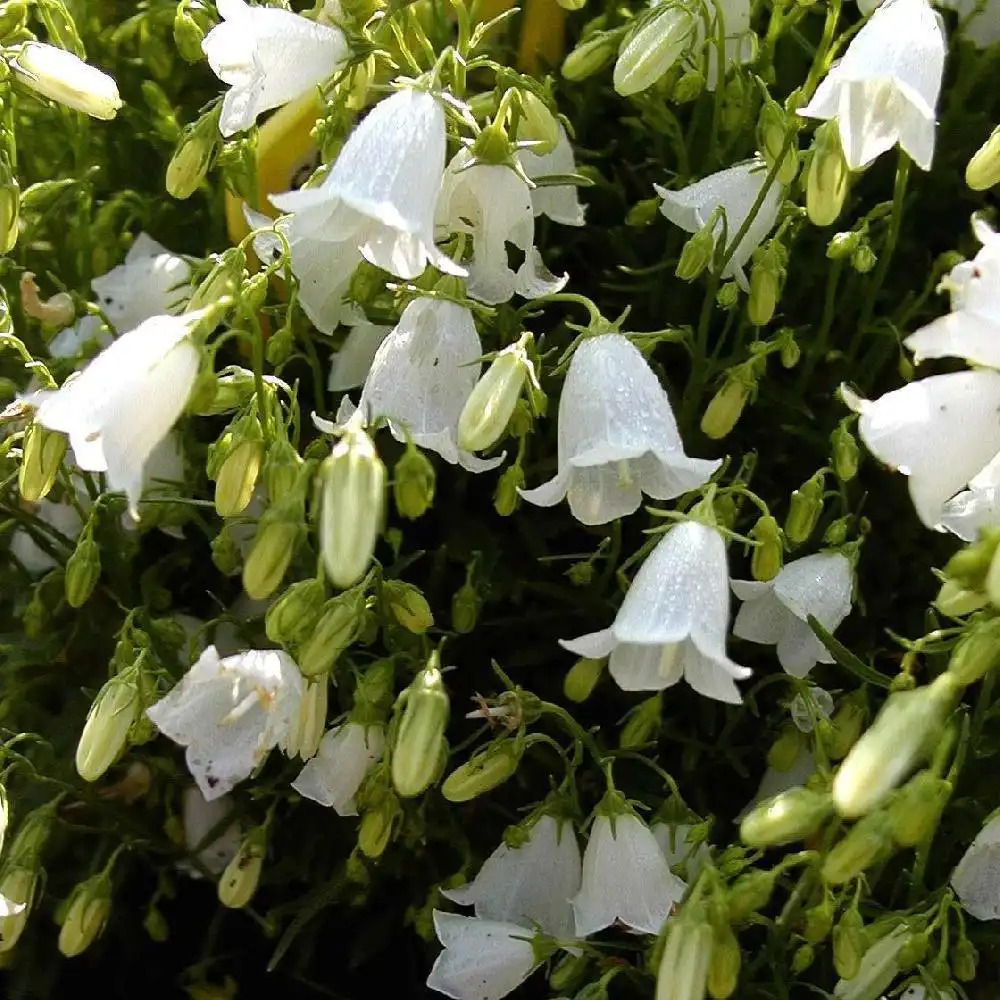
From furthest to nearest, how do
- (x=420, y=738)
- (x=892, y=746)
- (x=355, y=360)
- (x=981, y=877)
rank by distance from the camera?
(x=355, y=360)
(x=981, y=877)
(x=420, y=738)
(x=892, y=746)

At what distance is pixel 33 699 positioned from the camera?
1044 millimetres

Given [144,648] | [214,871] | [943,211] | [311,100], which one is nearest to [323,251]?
[311,100]

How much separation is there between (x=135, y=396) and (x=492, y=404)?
0.63ft

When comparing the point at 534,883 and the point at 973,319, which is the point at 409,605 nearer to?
the point at 534,883

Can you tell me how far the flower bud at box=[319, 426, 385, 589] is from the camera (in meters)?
0.60

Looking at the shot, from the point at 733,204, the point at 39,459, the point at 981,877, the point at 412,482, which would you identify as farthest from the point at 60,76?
the point at 981,877

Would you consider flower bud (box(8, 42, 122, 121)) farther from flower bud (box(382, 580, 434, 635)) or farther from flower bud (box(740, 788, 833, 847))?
flower bud (box(740, 788, 833, 847))

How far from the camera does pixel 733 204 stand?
0.94m

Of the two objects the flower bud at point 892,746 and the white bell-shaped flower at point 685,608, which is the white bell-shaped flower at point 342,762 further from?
the flower bud at point 892,746

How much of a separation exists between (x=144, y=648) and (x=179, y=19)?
0.47 m

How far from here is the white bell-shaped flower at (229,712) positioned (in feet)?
2.38

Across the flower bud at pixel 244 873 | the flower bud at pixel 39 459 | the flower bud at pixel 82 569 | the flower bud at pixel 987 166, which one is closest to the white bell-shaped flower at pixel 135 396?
the flower bud at pixel 39 459

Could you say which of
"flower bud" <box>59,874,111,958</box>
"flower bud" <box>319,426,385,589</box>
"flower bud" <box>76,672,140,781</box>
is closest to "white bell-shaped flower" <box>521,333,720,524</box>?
"flower bud" <box>319,426,385,589</box>

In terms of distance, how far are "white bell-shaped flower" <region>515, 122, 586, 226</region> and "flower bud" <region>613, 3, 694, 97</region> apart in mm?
70
